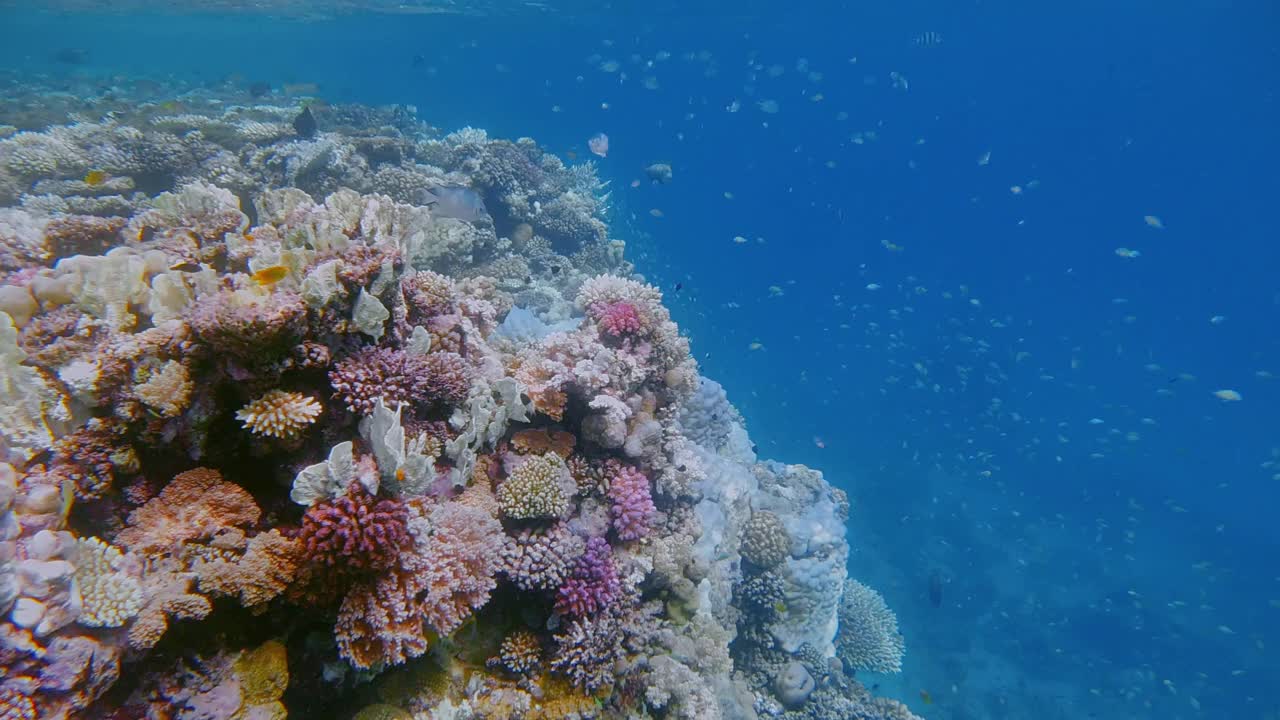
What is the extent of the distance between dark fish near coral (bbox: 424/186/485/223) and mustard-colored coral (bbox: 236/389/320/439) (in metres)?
8.65

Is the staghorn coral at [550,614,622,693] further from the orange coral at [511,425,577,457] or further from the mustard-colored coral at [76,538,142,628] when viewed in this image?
the mustard-colored coral at [76,538,142,628]

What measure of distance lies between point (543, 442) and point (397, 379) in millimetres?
1481

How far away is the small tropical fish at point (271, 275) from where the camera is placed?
3.42 m

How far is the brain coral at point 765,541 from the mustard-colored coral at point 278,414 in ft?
25.5

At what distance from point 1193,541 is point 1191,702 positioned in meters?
16.1

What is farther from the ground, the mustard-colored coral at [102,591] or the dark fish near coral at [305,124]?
the dark fish near coral at [305,124]

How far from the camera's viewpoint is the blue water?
26281 millimetres

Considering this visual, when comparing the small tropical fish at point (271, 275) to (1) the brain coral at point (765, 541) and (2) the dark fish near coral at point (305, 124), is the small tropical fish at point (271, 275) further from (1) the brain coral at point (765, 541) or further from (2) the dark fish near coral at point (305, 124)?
(2) the dark fish near coral at point (305, 124)

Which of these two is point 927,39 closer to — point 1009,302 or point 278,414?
point 278,414

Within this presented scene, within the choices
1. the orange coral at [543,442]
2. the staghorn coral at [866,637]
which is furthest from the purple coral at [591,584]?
the staghorn coral at [866,637]

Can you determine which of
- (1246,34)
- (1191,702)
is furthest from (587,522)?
(1246,34)

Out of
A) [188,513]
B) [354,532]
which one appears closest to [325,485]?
[354,532]

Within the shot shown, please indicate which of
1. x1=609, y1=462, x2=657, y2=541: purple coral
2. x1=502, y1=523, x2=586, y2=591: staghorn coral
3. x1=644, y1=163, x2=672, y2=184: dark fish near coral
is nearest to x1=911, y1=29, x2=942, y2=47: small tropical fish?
x1=644, y1=163, x2=672, y2=184: dark fish near coral

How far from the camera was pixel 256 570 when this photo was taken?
113 inches
